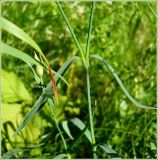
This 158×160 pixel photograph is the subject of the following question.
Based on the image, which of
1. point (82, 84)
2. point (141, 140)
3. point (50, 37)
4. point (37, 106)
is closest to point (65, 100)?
point (82, 84)

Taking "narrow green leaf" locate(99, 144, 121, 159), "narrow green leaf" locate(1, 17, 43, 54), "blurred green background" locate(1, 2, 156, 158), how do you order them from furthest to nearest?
"blurred green background" locate(1, 2, 156, 158)
"narrow green leaf" locate(99, 144, 121, 159)
"narrow green leaf" locate(1, 17, 43, 54)

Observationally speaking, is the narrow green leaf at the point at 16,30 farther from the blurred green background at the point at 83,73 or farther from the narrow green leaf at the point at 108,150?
the blurred green background at the point at 83,73

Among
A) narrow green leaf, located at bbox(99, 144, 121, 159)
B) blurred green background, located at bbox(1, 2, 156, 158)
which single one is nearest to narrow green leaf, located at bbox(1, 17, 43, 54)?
narrow green leaf, located at bbox(99, 144, 121, 159)

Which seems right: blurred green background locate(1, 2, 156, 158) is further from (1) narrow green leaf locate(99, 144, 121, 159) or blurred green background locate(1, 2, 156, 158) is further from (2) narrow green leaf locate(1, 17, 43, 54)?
(2) narrow green leaf locate(1, 17, 43, 54)

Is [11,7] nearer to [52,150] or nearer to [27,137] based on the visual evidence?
[27,137]

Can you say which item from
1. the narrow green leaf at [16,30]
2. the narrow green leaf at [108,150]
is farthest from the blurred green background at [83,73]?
the narrow green leaf at [16,30]

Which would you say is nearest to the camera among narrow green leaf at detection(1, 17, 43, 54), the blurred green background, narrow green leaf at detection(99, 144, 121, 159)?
narrow green leaf at detection(1, 17, 43, 54)

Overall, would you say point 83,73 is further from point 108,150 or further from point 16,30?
point 16,30

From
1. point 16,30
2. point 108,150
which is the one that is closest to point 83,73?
point 108,150
